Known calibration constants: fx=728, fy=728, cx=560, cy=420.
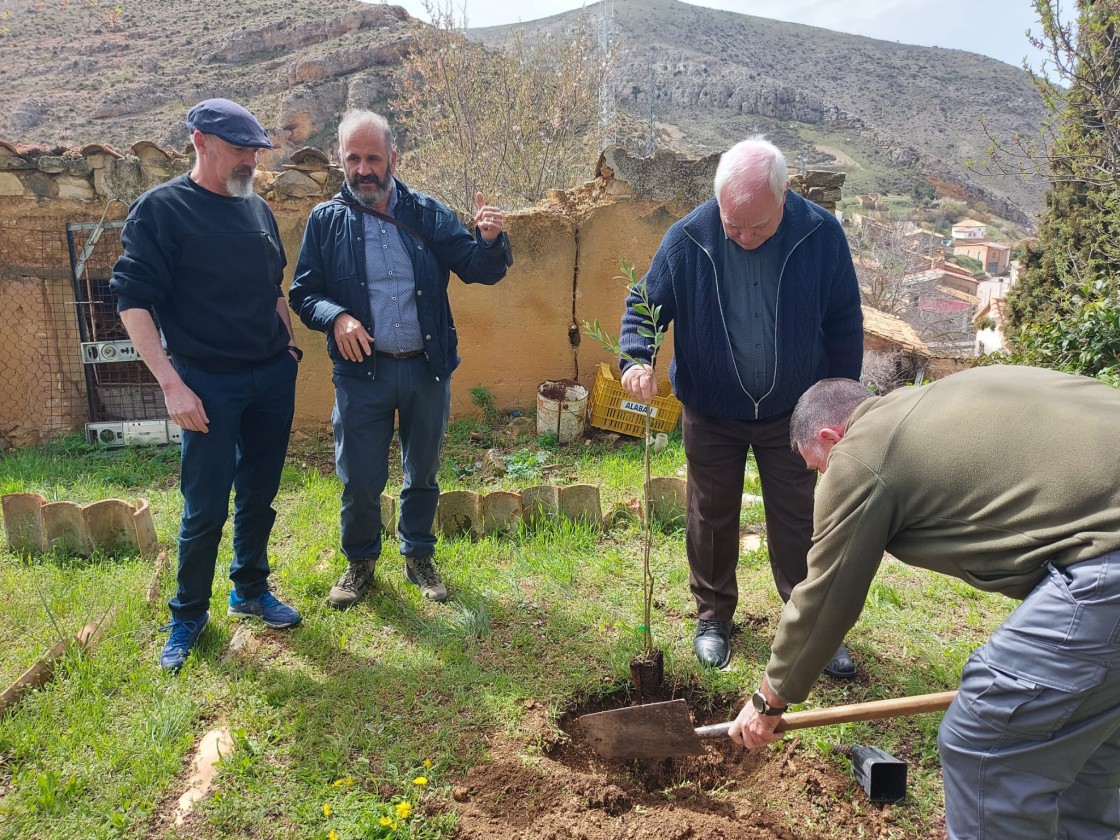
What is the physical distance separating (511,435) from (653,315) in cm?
367

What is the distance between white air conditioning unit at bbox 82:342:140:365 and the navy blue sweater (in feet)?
12.7

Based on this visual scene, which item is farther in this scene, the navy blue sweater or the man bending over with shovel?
the navy blue sweater

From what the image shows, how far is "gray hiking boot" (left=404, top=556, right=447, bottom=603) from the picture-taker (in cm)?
367

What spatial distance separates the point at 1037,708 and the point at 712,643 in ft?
5.38

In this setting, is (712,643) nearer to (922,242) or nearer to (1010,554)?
(1010,554)

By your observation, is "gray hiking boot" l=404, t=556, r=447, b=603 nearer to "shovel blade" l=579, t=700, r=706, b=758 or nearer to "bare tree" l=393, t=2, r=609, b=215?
"shovel blade" l=579, t=700, r=706, b=758

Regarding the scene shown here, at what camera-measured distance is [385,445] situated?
3494 millimetres

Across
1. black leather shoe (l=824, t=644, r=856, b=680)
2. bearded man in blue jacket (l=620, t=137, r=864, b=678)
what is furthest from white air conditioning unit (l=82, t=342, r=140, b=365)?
black leather shoe (l=824, t=644, r=856, b=680)

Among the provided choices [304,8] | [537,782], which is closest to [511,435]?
[537,782]

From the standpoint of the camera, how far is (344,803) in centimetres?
245

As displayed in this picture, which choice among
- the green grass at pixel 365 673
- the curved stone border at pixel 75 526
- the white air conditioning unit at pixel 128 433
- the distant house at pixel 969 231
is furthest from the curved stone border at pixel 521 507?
the distant house at pixel 969 231

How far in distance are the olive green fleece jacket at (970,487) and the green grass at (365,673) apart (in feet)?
3.87

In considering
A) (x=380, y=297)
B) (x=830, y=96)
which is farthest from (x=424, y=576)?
(x=830, y=96)

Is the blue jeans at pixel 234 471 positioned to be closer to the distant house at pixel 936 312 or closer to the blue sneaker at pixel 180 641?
the blue sneaker at pixel 180 641
